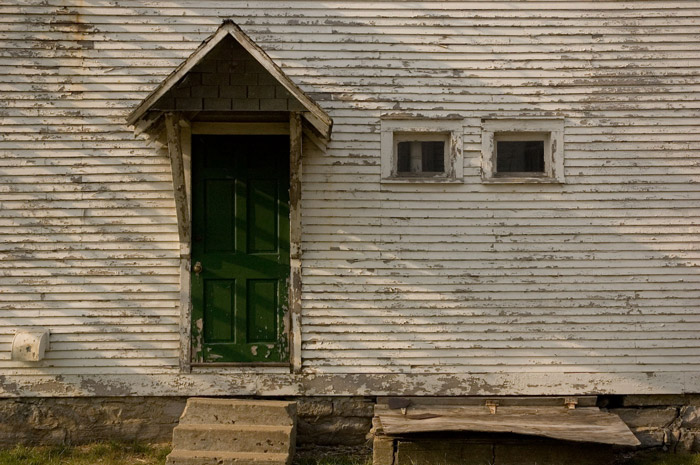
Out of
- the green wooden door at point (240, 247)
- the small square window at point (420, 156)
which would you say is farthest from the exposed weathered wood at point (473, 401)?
the small square window at point (420, 156)

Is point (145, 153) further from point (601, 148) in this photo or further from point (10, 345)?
point (601, 148)

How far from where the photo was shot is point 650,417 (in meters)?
7.32

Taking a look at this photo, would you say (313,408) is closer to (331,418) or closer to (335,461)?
(331,418)

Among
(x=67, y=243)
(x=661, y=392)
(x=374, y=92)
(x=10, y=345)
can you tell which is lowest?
(x=661, y=392)

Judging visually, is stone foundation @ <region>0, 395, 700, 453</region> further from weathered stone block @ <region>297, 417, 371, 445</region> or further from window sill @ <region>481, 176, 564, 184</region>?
window sill @ <region>481, 176, 564, 184</region>

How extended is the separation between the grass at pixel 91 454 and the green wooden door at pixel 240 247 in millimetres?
1005

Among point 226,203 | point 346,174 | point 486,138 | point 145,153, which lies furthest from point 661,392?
point 145,153

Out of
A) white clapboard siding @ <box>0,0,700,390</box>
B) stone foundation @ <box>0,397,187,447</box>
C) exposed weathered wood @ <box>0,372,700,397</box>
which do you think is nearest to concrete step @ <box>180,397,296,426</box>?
exposed weathered wood @ <box>0,372,700,397</box>

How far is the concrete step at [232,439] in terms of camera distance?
6.61m

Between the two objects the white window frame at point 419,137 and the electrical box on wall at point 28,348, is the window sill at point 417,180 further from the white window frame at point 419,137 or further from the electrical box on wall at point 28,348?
the electrical box on wall at point 28,348

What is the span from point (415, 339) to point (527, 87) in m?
2.70

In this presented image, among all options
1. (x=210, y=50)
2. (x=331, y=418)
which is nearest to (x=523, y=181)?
(x=331, y=418)

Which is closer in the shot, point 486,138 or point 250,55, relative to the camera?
point 250,55

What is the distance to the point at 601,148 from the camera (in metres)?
7.24
